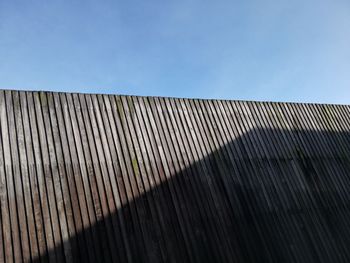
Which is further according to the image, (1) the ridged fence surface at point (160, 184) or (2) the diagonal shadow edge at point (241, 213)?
(2) the diagonal shadow edge at point (241, 213)

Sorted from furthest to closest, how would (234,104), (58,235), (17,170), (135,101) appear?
(234,104)
(135,101)
(17,170)
(58,235)

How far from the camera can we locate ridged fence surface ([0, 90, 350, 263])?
285 inches

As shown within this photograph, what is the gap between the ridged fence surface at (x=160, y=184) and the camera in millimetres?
7246

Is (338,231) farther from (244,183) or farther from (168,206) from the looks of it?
(168,206)

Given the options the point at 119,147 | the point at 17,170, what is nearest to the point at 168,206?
the point at 119,147

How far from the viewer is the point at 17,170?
24.8 ft

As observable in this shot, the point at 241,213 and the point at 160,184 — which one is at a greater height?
the point at 160,184

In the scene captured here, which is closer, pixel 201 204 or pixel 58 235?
pixel 58 235

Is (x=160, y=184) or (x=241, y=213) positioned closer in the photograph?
(x=160, y=184)

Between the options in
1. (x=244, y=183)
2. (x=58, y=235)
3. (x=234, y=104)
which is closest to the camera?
(x=58, y=235)

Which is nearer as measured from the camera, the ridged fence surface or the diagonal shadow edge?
the ridged fence surface

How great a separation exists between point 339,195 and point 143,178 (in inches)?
237

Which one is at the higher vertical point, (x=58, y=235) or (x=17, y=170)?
(x=17, y=170)

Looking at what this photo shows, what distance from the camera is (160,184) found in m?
8.66
